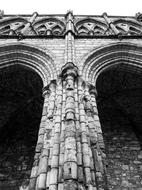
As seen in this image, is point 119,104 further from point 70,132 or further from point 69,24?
point 70,132

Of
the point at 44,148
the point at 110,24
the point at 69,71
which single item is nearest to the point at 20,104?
the point at 69,71

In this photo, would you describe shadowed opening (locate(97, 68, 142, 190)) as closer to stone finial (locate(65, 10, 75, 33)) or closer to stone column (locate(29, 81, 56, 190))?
stone finial (locate(65, 10, 75, 33))

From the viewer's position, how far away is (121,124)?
9.49m

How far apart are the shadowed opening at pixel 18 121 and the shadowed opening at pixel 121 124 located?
275 cm

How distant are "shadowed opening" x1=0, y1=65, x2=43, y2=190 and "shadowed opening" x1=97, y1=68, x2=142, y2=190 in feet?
9.04

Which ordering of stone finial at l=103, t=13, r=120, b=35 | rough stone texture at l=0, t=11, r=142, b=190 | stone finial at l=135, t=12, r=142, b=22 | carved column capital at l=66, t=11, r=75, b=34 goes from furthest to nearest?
stone finial at l=135, t=12, r=142, b=22
stone finial at l=103, t=13, r=120, b=35
carved column capital at l=66, t=11, r=75, b=34
rough stone texture at l=0, t=11, r=142, b=190

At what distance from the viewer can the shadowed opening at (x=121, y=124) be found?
7.46 metres

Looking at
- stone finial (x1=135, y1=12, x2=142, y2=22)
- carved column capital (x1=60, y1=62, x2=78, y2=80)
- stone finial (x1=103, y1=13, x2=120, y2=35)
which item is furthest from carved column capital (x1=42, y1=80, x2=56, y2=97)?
stone finial (x1=135, y1=12, x2=142, y2=22)

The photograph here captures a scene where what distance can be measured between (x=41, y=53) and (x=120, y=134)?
454 cm

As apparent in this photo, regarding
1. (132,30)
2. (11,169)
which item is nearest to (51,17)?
(132,30)

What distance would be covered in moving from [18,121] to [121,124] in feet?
14.7

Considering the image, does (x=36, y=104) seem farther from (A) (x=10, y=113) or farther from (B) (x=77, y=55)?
(B) (x=77, y=55)

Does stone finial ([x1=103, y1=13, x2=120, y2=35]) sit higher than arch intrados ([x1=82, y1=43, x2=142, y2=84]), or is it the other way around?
stone finial ([x1=103, y1=13, x2=120, y2=35])

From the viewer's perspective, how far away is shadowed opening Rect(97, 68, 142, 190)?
7.46m
